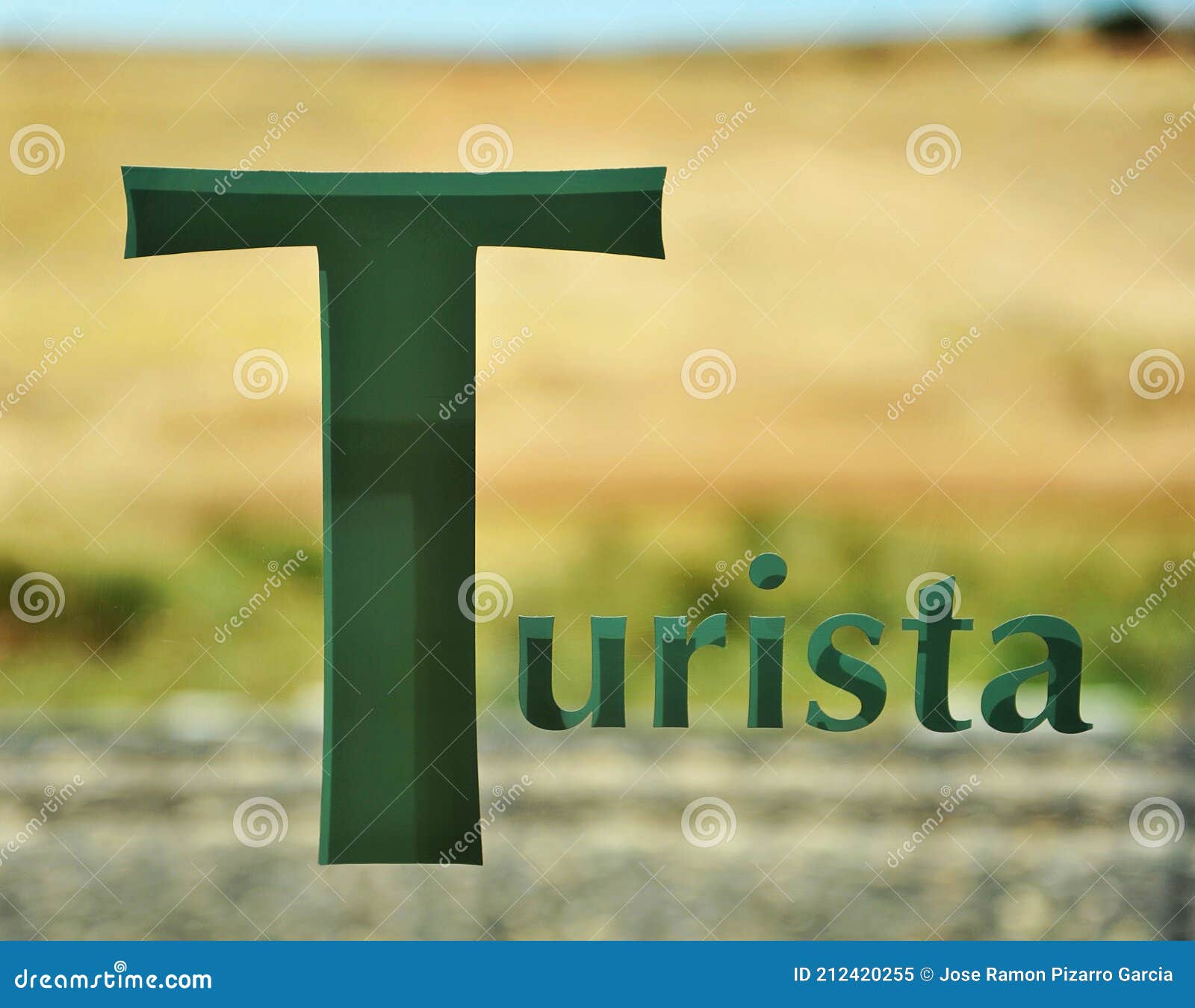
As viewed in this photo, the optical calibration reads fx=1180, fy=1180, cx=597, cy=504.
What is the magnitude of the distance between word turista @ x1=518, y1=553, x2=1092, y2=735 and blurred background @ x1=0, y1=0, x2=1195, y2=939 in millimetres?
427

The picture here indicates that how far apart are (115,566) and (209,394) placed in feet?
2.53

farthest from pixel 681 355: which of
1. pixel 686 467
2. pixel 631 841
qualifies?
pixel 631 841

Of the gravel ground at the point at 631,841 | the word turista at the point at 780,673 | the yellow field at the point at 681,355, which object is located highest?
the yellow field at the point at 681,355

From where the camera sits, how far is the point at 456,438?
4062 millimetres

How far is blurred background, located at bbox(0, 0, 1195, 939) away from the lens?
454 centimetres

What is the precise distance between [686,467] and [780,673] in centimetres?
108

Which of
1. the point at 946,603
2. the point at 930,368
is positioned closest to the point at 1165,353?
the point at 930,368

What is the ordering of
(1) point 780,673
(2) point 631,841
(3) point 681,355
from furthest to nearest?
(3) point 681,355, (2) point 631,841, (1) point 780,673

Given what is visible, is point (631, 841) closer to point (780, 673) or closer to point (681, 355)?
point (780, 673)

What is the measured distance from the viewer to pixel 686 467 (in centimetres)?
489

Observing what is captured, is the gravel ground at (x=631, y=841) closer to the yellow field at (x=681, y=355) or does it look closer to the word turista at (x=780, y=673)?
the yellow field at (x=681, y=355)

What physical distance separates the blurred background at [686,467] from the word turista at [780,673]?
0.43 m

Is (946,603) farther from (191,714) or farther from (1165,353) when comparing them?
(191,714)

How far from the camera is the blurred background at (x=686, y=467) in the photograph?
14.9 feet
